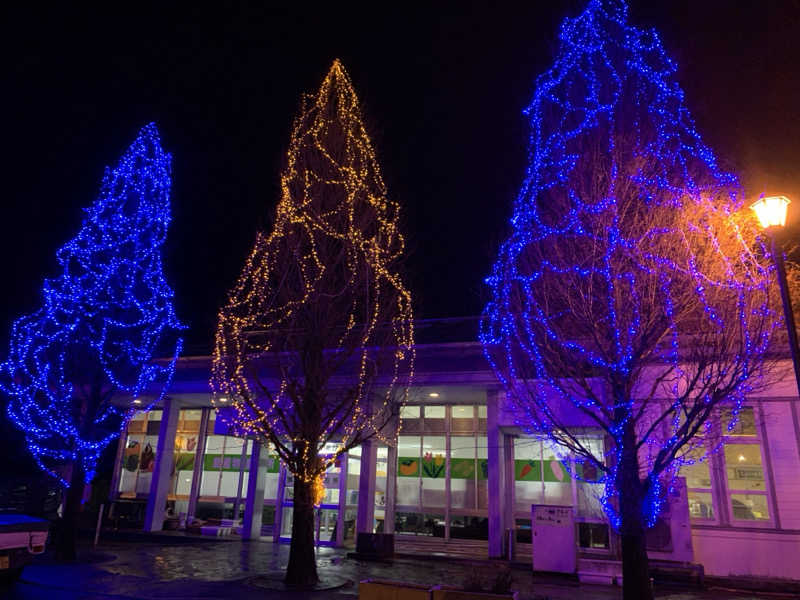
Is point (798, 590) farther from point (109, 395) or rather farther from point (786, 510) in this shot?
point (109, 395)

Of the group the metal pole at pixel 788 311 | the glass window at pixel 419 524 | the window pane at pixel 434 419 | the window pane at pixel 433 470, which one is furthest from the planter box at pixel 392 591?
Result: the window pane at pixel 434 419

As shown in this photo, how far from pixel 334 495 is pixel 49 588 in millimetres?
9528

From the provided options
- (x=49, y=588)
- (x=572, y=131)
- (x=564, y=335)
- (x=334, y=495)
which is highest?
(x=572, y=131)

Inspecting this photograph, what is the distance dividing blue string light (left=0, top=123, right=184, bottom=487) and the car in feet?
11.0

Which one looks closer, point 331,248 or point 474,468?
point 331,248

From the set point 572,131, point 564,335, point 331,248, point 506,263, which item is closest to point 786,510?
point 564,335

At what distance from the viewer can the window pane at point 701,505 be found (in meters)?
13.8

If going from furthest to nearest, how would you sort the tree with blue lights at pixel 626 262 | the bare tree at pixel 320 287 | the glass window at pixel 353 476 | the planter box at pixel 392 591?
the glass window at pixel 353 476, the bare tree at pixel 320 287, the tree with blue lights at pixel 626 262, the planter box at pixel 392 591

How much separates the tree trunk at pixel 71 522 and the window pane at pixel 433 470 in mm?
9684

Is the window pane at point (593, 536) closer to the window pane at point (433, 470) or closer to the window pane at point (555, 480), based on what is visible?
the window pane at point (555, 480)

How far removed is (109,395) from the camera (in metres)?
14.6

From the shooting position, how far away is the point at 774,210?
23.7ft

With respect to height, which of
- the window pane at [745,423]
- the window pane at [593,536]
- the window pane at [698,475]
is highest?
the window pane at [745,423]

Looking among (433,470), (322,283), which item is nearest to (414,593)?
(322,283)
